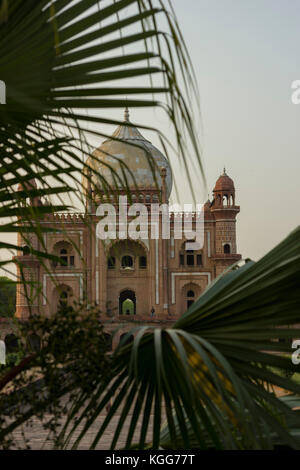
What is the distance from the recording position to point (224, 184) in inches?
976

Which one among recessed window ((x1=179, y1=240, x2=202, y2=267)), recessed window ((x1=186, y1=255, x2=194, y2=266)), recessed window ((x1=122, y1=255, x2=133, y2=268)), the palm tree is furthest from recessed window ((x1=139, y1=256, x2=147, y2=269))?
the palm tree

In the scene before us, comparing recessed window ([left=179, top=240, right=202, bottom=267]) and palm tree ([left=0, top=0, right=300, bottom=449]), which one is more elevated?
recessed window ([left=179, top=240, right=202, bottom=267])

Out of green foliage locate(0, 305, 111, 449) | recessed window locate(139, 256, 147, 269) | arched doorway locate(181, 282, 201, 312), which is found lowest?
green foliage locate(0, 305, 111, 449)

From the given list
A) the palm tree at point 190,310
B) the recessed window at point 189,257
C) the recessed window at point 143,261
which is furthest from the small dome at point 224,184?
the palm tree at point 190,310

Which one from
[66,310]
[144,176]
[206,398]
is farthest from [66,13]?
[144,176]

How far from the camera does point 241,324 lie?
1.62m

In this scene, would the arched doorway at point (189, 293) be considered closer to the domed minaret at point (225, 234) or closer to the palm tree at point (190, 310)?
the domed minaret at point (225, 234)

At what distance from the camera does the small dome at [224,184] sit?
A: 24.7 meters

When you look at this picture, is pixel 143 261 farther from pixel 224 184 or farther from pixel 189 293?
pixel 224 184

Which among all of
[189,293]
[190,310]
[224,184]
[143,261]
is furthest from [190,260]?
[190,310]

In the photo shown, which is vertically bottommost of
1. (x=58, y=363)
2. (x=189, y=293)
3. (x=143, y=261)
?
(x=58, y=363)

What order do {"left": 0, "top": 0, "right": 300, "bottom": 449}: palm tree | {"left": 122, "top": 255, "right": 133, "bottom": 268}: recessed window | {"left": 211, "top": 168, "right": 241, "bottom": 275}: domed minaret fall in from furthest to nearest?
{"left": 122, "top": 255, "right": 133, "bottom": 268}: recessed window, {"left": 211, "top": 168, "right": 241, "bottom": 275}: domed minaret, {"left": 0, "top": 0, "right": 300, "bottom": 449}: palm tree

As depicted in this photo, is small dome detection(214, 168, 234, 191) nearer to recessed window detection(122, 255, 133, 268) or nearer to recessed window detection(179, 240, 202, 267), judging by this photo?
recessed window detection(179, 240, 202, 267)

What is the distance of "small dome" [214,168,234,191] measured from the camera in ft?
81.1
